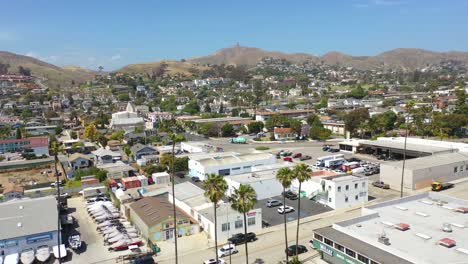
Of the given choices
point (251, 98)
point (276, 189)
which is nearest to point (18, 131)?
point (276, 189)

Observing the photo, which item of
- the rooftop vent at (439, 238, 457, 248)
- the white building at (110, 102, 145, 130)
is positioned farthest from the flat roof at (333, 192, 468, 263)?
the white building at (110, 102, 145, 130)

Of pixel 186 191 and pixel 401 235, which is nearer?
pixel 401 235

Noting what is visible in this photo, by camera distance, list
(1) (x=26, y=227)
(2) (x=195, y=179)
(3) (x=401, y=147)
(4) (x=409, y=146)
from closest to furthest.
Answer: (1) (x=26, y=227) → (2) (x=195, y=179) → (3) (x=401, y=147) → (4) (x=409, y=146)

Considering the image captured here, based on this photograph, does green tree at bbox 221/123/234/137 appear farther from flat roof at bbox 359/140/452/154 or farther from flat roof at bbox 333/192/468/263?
flat roof at bbox 333/192/468/263

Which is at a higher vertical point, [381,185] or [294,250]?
[381,185]

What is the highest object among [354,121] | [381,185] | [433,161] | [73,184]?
[354,121]

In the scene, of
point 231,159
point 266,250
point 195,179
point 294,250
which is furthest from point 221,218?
point 231,159

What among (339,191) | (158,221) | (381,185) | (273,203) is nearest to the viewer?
(158,221)

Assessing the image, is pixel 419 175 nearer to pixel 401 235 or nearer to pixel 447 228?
pixel 447 228

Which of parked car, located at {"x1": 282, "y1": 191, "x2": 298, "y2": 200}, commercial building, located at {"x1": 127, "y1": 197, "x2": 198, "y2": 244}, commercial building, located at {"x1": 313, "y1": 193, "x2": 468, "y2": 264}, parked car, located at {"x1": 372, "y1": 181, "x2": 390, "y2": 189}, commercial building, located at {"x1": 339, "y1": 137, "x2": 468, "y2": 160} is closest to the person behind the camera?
commercial building, located at {"x1": 313, "y1": 193, "x2": 468, "y2": 264}
